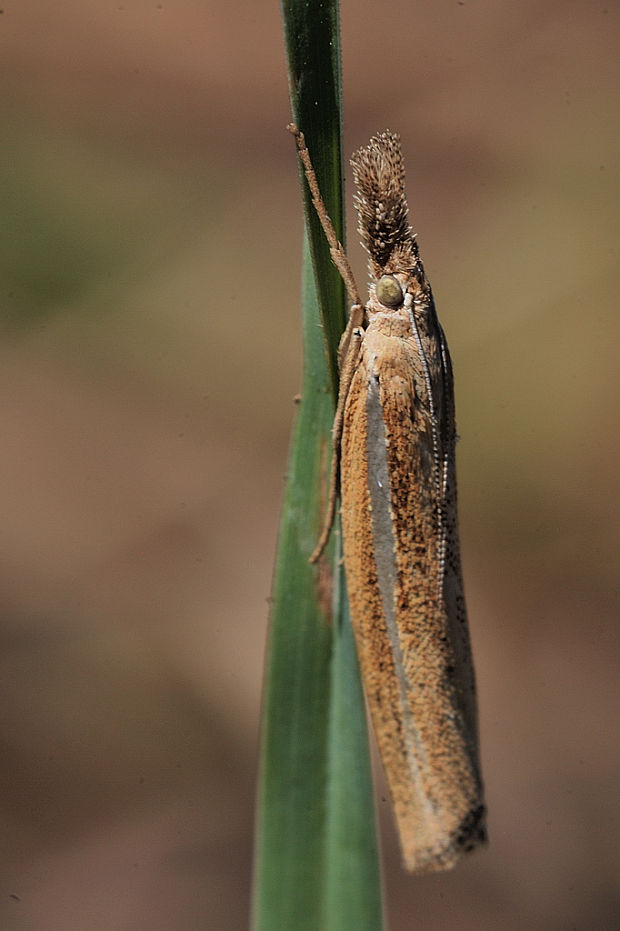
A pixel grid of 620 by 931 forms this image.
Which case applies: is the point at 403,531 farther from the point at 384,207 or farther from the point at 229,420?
the point at 229,420

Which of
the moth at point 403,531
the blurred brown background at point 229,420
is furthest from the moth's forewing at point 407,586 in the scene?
the blurred brown background at point 229,420

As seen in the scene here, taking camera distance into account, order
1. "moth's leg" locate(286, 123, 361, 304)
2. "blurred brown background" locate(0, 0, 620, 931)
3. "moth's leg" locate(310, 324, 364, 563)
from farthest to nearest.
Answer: "blurred brown background" locate(0, 0, 620, 931)
"moth's leg" locate(310, 324, 364, 563)
"moth's leg" locate(286, 123, 361, 304)

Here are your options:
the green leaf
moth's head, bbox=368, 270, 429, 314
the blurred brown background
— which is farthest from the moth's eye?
the blurred brown background

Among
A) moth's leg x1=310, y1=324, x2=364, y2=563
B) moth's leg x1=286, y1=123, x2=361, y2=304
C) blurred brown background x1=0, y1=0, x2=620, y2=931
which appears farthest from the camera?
blurred brown background x1=0, y1=0, x2=620, y2=931

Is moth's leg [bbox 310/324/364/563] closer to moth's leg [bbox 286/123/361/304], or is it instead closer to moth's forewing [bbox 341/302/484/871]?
moth's forewing [bbox 341/302/484/871]

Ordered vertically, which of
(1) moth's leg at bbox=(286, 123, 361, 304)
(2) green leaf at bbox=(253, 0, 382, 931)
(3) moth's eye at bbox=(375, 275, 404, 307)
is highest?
(1) moth's leg at bbox=(286, 123, 361, 304)

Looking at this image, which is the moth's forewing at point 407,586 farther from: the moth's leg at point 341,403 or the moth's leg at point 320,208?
the moth's leg at point 320,208

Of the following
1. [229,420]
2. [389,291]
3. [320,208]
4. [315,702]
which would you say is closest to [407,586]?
[315,702]

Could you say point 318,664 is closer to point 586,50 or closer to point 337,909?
point 337,909

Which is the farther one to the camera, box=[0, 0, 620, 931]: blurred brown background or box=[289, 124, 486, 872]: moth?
box=[0, 0, 620, 931]: blurred brown background
